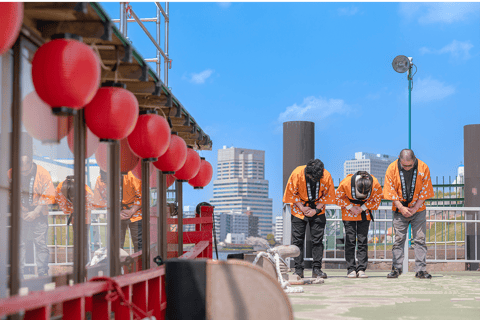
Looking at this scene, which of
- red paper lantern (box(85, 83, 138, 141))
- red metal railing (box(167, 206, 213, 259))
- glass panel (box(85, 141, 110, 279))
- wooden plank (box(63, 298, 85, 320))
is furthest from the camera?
red metal railing (box(167, 206, 213, 259))

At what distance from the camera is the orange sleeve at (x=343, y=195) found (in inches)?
325

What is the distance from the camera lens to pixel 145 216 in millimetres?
5445

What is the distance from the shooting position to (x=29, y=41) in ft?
10.2

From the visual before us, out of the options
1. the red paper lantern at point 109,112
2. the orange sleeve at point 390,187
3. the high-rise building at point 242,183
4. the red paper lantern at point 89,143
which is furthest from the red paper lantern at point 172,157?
the high-rise building at point 242,183

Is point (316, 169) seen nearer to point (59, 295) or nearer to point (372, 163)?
point (59, 295)

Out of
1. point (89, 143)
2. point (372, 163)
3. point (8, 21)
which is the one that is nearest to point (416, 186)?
point (89, 143)

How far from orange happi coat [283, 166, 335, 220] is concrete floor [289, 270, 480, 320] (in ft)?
3.59

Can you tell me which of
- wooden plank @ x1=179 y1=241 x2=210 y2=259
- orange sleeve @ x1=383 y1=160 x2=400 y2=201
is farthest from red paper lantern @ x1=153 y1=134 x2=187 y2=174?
orange sleeve @ x1=383 y1=160 x2=400 y2=201

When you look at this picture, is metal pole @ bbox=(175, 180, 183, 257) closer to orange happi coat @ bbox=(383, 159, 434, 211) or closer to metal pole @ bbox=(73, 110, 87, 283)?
orange happi coat @ bbox=(383, 159, 434, 211)

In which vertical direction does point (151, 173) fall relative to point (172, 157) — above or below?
below

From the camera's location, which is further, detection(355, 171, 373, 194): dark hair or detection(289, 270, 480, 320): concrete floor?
detection(355, 171, 373, 194): dark hair

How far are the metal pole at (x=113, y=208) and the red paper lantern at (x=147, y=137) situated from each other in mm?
172

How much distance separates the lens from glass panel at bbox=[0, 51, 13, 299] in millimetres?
2816

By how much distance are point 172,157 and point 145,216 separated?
2.08 ft
